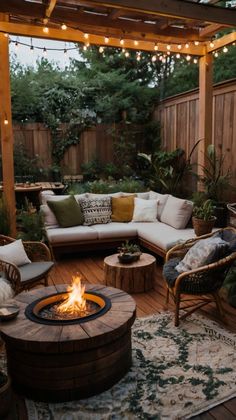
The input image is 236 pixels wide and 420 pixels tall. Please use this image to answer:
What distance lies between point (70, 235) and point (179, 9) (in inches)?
122

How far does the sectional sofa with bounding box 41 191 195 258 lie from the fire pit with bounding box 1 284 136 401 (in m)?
2.32

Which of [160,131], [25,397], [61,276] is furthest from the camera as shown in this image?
[160,131]

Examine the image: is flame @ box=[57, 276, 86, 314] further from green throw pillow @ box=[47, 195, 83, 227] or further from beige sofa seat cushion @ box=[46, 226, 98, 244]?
green throw pillow @ box=[47, 195, 83, 227]

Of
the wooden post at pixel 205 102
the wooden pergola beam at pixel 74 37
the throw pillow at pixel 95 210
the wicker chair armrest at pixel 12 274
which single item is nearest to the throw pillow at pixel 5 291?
the wicker chair armrest at pixel 12 274

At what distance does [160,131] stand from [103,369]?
7.01 meters

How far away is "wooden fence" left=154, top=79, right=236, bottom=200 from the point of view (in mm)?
6133

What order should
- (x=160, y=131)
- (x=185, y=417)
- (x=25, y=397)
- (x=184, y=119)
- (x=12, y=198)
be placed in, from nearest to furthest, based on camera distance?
(x=185, y=417) < (x=25, y=397) < (x=12, y=198) < (x=184, y=119) < (x=160, y=131)

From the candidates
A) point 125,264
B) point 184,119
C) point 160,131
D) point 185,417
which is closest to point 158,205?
point 125,264

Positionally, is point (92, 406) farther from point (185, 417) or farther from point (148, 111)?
point (148, 111)

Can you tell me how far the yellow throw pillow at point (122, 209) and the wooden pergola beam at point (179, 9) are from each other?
108 inches

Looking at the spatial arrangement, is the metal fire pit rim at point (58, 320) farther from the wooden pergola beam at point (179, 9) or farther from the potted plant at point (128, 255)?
the wooden pergola beam at point (179, 9)

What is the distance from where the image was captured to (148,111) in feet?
29.5

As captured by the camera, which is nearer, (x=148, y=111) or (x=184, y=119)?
(x=184, y=119)

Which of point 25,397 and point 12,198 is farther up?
point 12,198
